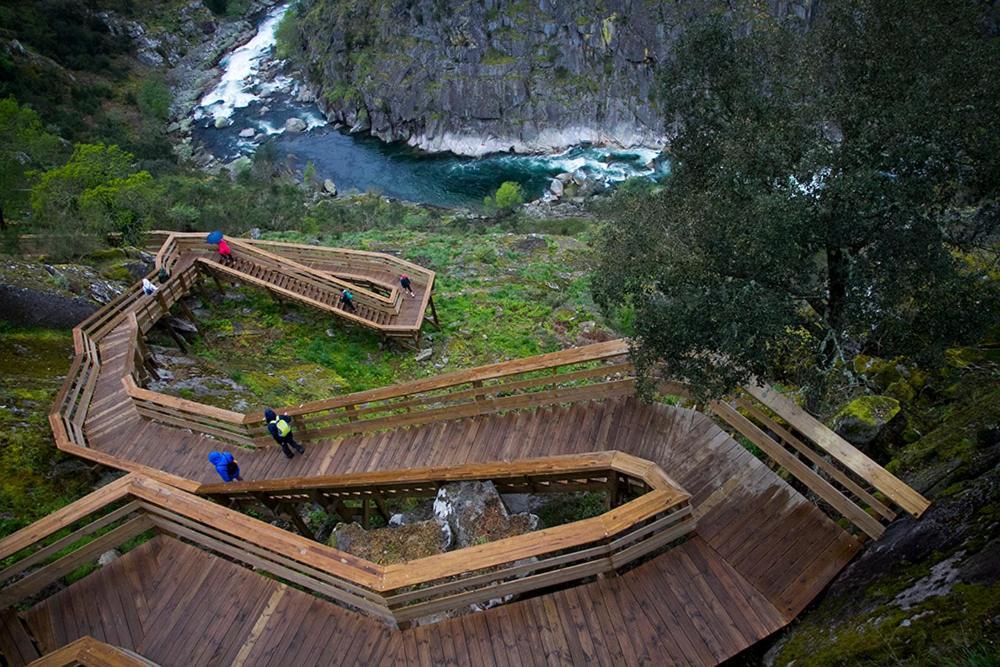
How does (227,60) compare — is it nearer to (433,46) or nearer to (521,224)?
(433,46)

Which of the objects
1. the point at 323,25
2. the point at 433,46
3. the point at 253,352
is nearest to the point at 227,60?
the point at 323,25

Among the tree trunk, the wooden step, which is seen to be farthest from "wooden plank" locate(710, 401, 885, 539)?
the wooden step

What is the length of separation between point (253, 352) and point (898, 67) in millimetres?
19556

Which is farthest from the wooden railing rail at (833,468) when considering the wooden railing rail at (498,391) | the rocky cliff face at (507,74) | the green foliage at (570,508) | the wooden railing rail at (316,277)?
the rocky cliff face at (507,74)

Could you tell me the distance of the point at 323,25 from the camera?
79.0m

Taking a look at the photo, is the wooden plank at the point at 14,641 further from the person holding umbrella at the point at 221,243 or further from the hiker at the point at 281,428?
the person holding umbrella at the point at 221,243

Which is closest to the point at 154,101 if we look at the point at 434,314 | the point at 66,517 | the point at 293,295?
the point at 293,295

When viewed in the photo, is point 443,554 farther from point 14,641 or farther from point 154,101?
point 154,101

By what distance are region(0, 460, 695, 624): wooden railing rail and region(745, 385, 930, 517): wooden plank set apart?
6.42ft

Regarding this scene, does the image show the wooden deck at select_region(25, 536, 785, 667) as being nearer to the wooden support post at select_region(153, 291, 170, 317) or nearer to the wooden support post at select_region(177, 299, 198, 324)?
the wooden support post at select_region(153, 291, 170, 317)

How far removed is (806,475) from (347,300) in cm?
1709

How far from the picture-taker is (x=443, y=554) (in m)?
7.84

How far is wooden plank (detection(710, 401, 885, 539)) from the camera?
7.86 meters

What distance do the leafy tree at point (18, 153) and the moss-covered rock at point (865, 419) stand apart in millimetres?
32276
